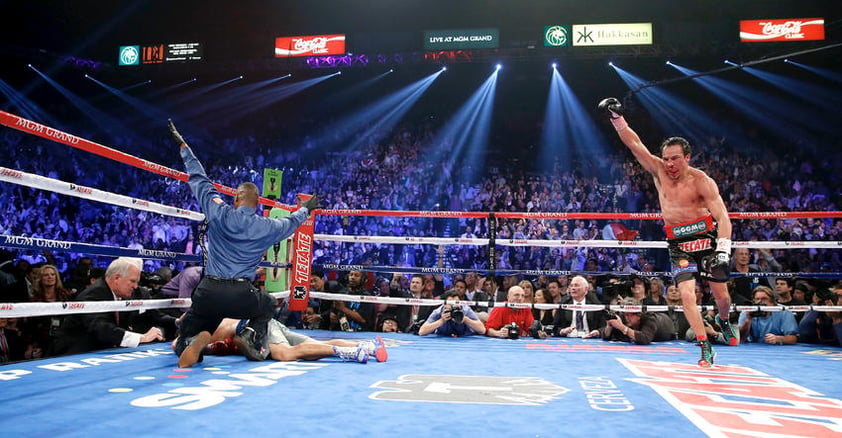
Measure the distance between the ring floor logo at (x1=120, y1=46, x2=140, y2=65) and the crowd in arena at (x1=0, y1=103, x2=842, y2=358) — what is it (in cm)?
200

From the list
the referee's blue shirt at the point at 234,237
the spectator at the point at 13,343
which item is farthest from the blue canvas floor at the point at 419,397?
the spectator at the point at 13,343

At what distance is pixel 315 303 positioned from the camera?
17.6 ft

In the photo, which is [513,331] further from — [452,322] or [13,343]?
[13,343]

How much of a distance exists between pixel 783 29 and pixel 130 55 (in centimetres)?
1464

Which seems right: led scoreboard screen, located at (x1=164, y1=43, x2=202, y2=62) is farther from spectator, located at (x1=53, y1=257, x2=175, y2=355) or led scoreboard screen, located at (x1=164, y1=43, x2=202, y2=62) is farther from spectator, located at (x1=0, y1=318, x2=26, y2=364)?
spectator, located at (x1=53, y1=257, x2=175, y2=355)

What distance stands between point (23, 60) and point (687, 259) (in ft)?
51.6

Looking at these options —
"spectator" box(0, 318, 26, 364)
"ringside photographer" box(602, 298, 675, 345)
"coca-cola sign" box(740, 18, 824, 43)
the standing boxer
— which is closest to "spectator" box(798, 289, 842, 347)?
"ringside photographer" box(602, 298, 675, 345)

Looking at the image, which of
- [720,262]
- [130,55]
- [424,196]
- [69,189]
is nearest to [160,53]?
[130,55]

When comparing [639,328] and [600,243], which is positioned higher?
[600,243]

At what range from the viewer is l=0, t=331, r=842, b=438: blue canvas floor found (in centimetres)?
143

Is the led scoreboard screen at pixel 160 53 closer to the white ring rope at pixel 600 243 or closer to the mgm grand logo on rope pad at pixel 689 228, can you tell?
the white ring rope at pixel 600 243

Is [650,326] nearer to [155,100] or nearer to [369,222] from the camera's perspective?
[369,222]

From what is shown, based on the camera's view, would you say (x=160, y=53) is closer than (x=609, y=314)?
No

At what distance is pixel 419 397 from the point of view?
185 cm
